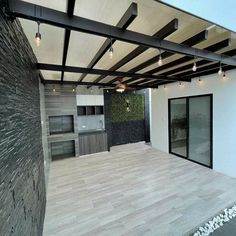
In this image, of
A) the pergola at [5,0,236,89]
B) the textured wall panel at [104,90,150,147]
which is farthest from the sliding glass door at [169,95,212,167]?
the textured wall panel at [104,90,150,147]

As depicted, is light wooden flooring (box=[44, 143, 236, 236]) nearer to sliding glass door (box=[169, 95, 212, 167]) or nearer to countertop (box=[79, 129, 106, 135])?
sliding glass door (box=[169, 95, 212, 167])

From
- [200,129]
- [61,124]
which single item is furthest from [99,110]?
[200,129]

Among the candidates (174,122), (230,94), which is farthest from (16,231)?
(174,122)

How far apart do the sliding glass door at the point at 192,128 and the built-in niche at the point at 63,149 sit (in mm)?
3961

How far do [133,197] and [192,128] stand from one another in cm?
325

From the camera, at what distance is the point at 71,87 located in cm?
598

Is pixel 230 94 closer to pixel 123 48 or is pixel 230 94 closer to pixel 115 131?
pixel 123 48

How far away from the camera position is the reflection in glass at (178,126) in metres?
5.52

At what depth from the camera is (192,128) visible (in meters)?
5.23

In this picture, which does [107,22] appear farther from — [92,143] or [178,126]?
[92,143]

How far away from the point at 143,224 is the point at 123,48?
2.83 metres

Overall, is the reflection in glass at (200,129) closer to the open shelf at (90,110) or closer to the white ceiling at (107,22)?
the white ceiling at (107,22)

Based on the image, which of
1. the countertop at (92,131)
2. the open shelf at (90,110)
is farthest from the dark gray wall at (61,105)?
the open shelf at (90,110)

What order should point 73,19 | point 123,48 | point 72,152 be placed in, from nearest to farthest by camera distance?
point 73,19 < point 123,48 < point 72,152
